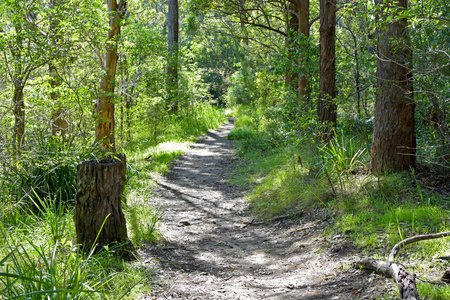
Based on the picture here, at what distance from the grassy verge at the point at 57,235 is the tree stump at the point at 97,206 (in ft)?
0.57

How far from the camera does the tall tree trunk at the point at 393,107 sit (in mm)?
5242

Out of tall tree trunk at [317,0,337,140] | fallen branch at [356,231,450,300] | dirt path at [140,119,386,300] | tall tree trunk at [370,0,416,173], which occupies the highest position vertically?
tall tree trunk at [317,0,337,140]

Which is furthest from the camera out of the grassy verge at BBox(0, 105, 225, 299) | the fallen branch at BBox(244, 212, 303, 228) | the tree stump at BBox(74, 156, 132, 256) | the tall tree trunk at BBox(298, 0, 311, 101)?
the tall tree trunk at BBox(298, 0, 311, 101)

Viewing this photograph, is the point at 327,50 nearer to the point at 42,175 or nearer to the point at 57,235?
Result: the point at 42,175

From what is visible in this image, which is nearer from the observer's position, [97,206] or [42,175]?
[97,206]

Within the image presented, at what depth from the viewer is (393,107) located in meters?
5.33

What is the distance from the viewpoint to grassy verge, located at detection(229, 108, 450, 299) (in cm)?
342

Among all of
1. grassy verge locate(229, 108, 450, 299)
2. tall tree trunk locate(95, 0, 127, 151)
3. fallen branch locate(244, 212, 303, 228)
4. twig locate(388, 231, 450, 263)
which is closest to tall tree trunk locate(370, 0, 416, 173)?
grassy verge locate(229, 108, 450, 299)

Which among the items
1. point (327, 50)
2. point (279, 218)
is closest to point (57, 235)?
point (279, 218)

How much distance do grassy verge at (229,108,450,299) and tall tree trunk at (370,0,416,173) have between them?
26 centimetres

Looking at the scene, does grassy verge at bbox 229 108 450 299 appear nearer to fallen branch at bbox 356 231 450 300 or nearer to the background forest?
the background forest

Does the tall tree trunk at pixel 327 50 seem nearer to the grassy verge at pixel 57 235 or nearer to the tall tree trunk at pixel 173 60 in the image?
the grassy verge at pixel 57 235

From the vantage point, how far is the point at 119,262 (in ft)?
12.6

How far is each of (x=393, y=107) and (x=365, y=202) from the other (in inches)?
58.9
